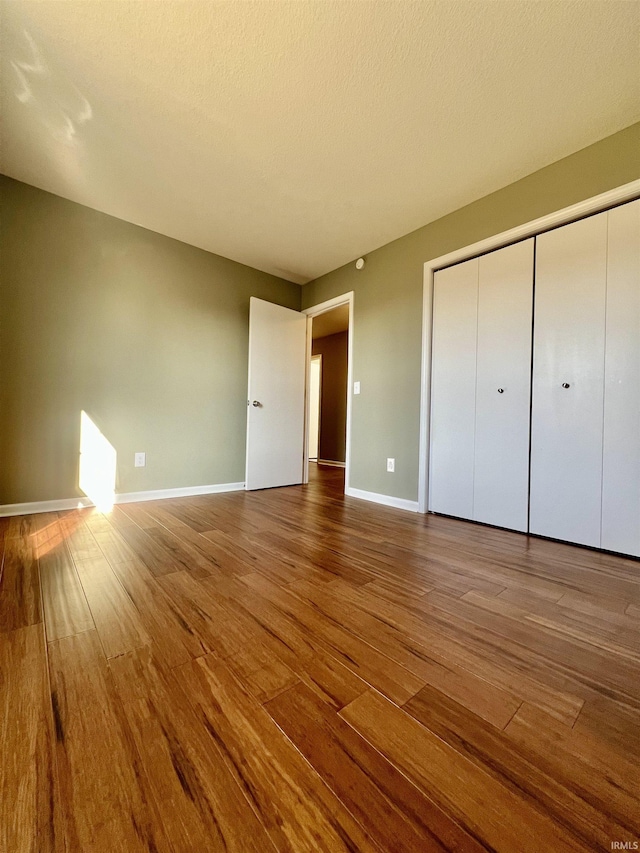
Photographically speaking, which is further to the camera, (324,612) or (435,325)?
(435,325)

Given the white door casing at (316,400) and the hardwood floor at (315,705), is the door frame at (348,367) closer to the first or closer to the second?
the hardwood floor at (315,705)

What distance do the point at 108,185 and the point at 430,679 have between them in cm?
314

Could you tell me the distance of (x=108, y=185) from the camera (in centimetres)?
220

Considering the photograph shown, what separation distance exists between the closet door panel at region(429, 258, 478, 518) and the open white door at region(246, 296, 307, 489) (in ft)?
5.16

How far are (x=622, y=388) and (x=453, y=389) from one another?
3.02 feet

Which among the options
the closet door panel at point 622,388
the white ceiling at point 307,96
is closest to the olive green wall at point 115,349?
the white ceiling at point 307,96

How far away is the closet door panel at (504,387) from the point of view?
2061 mm

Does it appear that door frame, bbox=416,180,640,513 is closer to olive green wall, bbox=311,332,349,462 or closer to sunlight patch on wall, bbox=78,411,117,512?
sunlight patch on wall, bbox=78,411,117,512

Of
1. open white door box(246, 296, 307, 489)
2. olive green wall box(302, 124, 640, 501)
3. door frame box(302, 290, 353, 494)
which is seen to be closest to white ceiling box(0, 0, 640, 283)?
olive green wall box(302, 124, 640, 501)

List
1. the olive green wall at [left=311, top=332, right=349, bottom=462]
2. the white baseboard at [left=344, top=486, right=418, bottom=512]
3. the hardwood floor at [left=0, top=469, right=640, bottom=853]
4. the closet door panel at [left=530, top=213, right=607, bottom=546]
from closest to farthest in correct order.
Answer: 1. the hardwood floor at [left=0, top=469, right=640, bottom=853]
2. the closet door panel at [left=530, top=213, right=607, bottom=546]
3. the white baseboard at [left=344, top=486, right=418, bottom=512]
4. the olive green wall at [left=311, top=332, right=349, bottom=462]

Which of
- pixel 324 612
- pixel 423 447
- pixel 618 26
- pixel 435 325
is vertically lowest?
pixel 324 612

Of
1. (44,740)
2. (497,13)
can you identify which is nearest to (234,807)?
(44,740)

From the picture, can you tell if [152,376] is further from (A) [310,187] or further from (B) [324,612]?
(B) [324,612]

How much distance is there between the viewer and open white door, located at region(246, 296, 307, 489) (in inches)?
128
